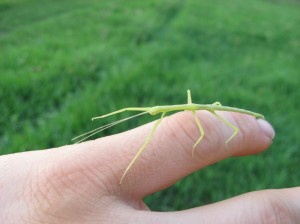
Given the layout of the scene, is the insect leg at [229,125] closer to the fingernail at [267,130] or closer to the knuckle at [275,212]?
the fingernail at [267,130]

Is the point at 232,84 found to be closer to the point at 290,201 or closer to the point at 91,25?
the point at 91,25

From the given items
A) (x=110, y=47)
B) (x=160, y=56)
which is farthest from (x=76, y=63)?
(x=160, y=56)

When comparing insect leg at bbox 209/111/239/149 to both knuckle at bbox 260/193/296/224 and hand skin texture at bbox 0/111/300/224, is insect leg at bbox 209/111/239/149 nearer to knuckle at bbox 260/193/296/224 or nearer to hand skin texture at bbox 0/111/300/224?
hand skin texture at bbox 0/111/300/224

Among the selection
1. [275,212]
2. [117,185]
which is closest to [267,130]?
[275,212]

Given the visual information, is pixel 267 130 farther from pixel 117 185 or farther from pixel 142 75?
pixel 142 75

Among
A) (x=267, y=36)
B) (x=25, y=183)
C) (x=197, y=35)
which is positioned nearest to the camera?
(x=25, y=183)

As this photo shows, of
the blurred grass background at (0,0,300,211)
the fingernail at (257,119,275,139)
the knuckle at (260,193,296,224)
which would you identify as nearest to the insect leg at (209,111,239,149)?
the fingernail at (257,119,275,139)
